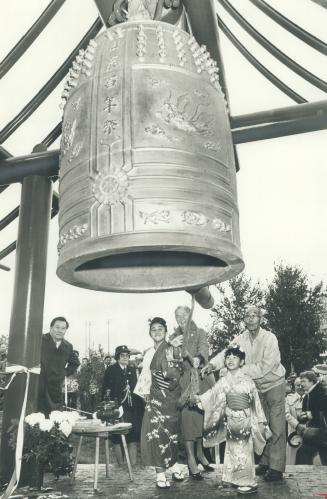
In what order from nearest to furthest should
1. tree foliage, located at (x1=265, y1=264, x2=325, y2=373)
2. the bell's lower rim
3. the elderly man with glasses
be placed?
the bell's lower rim → the elderly man with glasses → tree foliage, located at (x1=265, y1=264, x2=325, y2=373)

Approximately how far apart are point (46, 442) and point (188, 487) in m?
1.82

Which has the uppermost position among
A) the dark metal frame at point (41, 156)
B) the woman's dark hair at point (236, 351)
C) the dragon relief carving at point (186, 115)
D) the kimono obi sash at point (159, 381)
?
the dark metal frame at point (41, 156)

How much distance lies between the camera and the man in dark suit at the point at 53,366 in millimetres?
6367

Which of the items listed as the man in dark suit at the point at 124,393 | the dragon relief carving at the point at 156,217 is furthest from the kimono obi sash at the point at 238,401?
the dragon relief carving at the point at 156,217

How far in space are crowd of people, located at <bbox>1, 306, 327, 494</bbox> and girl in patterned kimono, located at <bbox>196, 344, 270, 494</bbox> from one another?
0.01m

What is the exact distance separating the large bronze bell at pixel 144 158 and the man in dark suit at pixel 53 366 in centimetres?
482

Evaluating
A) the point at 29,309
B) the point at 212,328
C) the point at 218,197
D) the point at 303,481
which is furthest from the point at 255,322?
the point at 212,328

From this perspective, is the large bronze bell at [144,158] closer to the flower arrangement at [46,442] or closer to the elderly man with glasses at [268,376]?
the flower arrangement at [46,442]

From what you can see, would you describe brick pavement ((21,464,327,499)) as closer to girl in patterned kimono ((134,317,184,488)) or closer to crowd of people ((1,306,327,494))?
crowd of people ((1,306,327,494))

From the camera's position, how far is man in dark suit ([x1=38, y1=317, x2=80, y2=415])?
6.37 meters

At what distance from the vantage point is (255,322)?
20.1 ft

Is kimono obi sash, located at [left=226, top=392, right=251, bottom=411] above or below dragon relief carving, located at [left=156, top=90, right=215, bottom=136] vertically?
below

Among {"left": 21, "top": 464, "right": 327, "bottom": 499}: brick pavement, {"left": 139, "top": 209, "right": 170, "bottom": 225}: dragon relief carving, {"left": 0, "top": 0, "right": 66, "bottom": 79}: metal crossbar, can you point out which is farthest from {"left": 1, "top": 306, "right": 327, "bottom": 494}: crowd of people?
{"left": 139, "top": 209, "right": 170, "bottom": 225}: dragon relief carving

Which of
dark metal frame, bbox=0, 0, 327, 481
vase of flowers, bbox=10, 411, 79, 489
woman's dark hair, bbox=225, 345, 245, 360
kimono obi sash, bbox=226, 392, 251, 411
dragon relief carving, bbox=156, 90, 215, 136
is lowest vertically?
vase of flowers, bbox=10, 411, 79, 489
